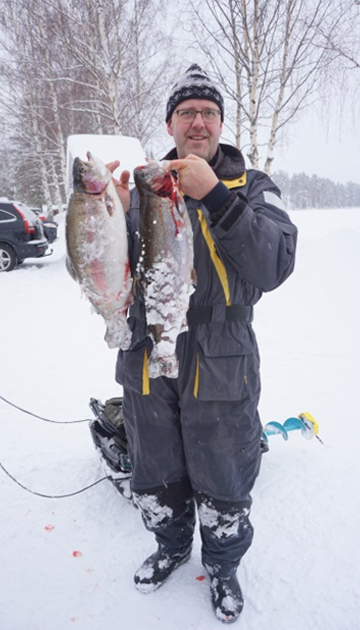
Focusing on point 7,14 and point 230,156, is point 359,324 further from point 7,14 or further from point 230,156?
point 7,14

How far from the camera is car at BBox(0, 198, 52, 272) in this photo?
9914mm

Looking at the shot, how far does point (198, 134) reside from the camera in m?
1.78

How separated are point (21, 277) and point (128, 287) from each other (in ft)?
29.5

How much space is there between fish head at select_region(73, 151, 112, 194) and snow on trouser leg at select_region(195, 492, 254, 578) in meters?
1.56

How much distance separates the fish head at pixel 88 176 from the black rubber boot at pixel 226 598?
2.05 meters

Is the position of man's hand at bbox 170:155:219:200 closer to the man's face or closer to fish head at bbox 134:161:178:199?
fish head at bbox 134:161:178:199

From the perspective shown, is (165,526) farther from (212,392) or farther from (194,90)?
(194,90)

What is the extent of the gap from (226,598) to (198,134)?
233 centimetres

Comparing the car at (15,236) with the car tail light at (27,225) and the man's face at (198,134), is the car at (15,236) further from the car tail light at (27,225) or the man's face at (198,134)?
the man's face at (198,134)

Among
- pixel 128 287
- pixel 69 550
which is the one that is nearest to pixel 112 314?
pixel 128 287

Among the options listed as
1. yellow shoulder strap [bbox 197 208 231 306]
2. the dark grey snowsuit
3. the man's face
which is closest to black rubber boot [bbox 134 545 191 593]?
the dark grey snowsuit

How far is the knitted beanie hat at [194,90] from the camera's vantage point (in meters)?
1.80

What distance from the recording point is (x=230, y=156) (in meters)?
1.87

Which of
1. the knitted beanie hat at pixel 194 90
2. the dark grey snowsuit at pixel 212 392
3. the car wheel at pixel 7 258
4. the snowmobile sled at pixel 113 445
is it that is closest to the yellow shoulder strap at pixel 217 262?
the dark grey snowsuit at pixel 212 392
